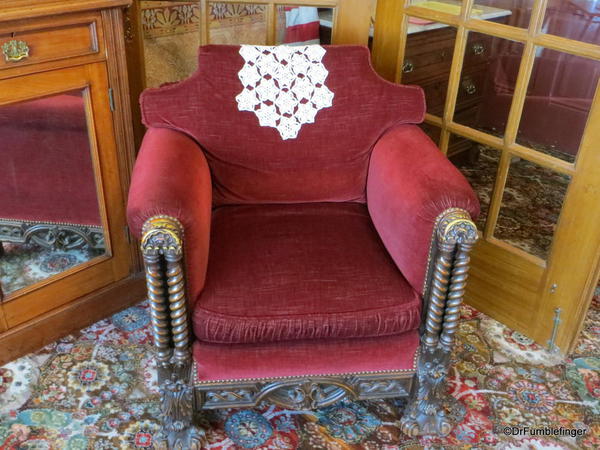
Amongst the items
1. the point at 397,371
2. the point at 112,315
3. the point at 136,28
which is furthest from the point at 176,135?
the point at 397,371

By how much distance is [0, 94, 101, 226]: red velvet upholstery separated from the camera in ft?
5.34

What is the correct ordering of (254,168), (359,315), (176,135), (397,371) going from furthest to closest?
(254,168), (176,135), (397,371), (359,315)

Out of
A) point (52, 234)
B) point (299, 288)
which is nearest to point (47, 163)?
point (52, 234)

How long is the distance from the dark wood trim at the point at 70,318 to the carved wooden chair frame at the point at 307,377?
1.84ft

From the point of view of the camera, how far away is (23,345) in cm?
181

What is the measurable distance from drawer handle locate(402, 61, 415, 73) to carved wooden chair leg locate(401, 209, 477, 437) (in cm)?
86

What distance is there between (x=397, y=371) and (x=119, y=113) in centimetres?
110

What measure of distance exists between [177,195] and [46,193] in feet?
2.10

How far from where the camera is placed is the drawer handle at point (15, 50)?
1.48 meters

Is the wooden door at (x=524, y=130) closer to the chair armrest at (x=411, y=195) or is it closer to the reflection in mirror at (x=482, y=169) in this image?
the reflection in mirror at (x=482, y=169)

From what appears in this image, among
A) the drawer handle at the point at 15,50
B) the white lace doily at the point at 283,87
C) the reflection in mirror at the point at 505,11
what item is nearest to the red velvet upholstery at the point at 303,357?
the white lace doily at the point at 283,87

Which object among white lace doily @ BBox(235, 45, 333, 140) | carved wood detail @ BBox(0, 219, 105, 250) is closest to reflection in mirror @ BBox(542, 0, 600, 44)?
white lace doily @ BBox(235, 45, 333, 140)

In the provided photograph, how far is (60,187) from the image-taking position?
1.79m

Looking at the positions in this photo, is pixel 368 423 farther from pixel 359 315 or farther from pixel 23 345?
pixel 23 345
